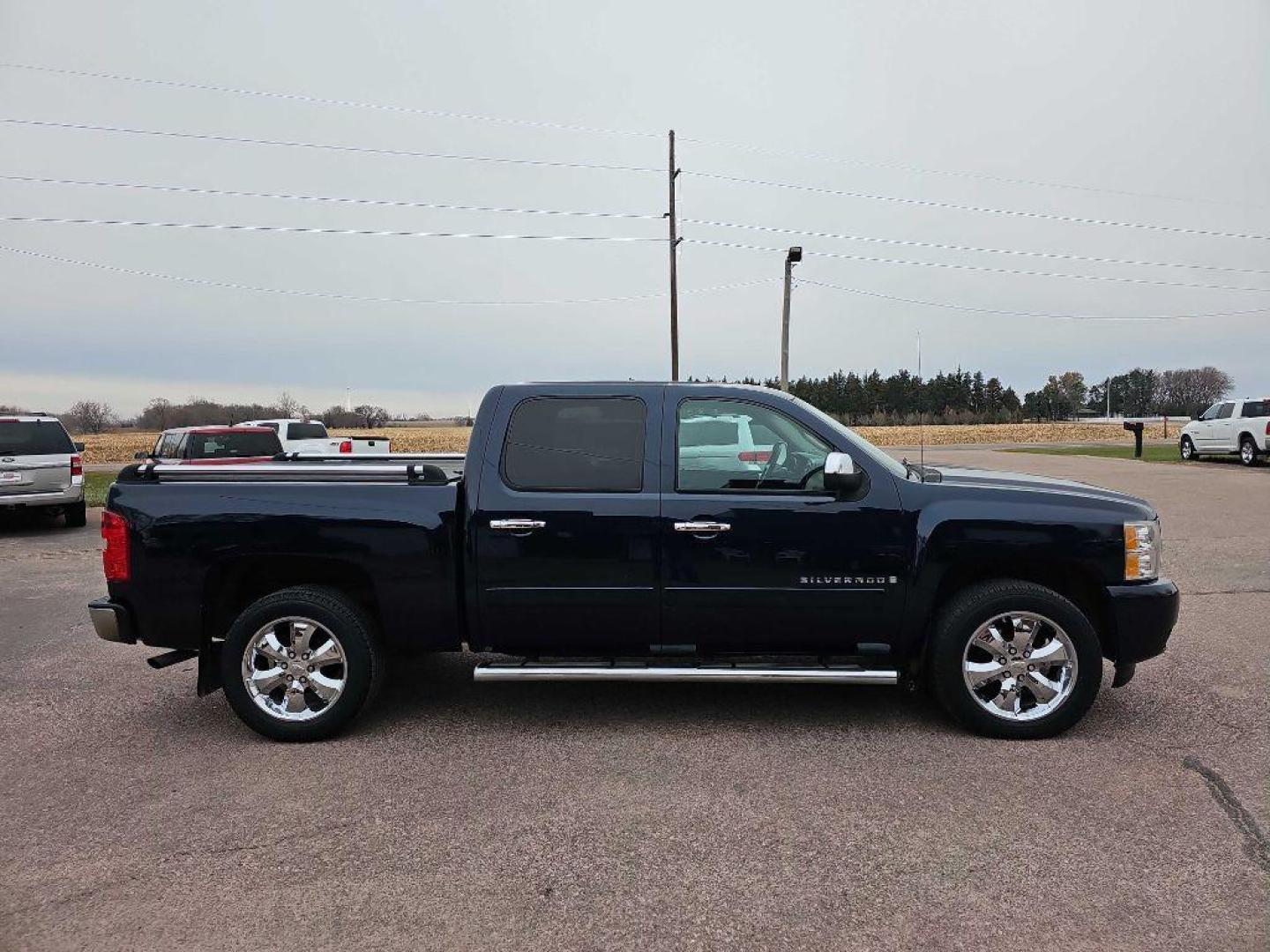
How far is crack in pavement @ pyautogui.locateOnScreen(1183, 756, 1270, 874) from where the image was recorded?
118 inches

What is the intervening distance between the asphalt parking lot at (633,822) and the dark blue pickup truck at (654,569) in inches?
A: 13.9

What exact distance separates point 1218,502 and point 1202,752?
12375 mm

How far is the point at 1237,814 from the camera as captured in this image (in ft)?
10.8

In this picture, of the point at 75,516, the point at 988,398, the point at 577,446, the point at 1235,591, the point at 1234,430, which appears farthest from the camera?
the point at 988,398

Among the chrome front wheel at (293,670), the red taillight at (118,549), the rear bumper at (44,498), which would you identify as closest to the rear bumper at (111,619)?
the red taillight at (118,549)

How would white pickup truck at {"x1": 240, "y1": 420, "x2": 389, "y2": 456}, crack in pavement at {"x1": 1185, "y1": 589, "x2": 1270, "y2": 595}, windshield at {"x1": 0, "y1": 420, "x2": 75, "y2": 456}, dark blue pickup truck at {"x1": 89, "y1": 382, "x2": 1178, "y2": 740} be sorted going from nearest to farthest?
dark blue pickup truck at {"x1": 89, "y1": 382, "x2": 1178, "y2": 740}, crack in pavement at {"x1": 1185, "y1": 589, "x2": 1270, "y2": 595}, windshield at {"x1": 0, "y1": 420, "x2": 75, "y2": 456}, white pickup truck at {"x1": 240, "y1": 420, "x2": 389, "y2": 456}

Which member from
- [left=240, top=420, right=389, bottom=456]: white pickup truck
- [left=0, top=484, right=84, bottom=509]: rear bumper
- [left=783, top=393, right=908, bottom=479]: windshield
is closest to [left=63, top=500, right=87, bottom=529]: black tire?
[left=0, top=484, right=84, bottom=509]: rear bumper

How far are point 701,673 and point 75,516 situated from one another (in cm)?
1321

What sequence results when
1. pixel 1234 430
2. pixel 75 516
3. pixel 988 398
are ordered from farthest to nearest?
pixel 988 398
pixel 1234 430
pixel 75 516

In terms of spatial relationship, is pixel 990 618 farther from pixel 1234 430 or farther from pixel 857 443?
pixel 1234 430

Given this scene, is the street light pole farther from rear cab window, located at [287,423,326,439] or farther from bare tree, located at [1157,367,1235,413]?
bare tree, located at [1157,367,1235,413]

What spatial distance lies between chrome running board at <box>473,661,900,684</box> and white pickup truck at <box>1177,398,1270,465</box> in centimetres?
2294

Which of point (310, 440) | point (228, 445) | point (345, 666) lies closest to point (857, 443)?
point (345, 666)

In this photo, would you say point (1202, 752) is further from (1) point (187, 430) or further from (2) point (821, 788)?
(1) point (187, 430)
